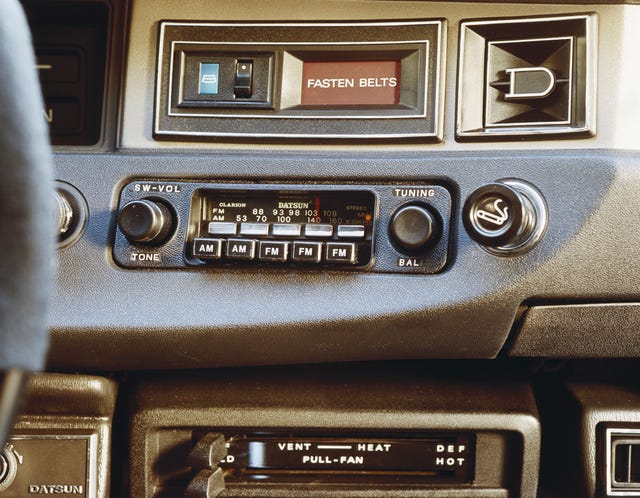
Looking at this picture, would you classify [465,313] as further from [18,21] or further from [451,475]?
[18,21]

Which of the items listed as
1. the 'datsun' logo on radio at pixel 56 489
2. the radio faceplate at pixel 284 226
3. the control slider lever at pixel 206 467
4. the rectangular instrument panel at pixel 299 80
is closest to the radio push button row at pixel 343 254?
the radio faceplate at pixel 284 226

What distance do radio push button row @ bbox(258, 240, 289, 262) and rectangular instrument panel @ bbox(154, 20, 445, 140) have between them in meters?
0.12

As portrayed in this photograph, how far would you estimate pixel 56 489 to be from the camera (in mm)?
818

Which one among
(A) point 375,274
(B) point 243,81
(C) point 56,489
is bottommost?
(C) point 56,489

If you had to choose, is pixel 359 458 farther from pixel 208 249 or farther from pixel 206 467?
pixel 208 249

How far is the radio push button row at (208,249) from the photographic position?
0.73m

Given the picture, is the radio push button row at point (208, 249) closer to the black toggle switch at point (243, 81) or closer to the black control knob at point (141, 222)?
the black control knob at point (141, 222)

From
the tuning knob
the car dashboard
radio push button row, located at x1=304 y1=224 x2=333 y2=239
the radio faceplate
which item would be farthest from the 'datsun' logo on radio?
the tuning knob

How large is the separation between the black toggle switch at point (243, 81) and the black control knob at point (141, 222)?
0.46ft

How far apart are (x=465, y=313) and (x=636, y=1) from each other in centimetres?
32

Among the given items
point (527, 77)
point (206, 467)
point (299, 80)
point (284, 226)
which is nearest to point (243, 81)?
point (299, 80)

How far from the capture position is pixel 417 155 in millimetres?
747

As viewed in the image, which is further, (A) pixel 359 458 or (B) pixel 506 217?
(A) pixel 359 458

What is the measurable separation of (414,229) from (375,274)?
53 millimetres
